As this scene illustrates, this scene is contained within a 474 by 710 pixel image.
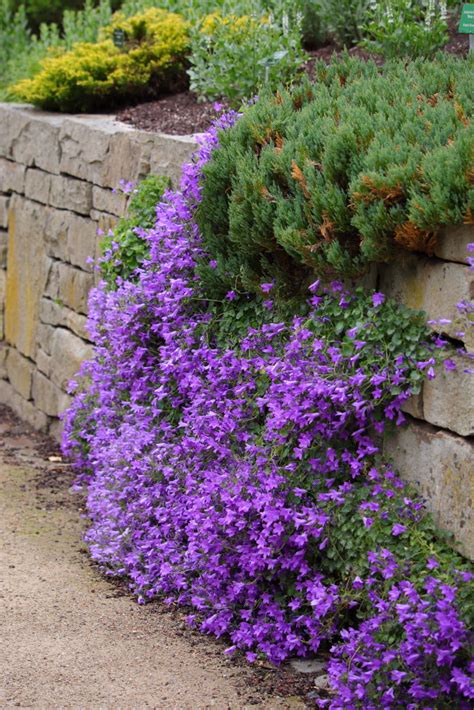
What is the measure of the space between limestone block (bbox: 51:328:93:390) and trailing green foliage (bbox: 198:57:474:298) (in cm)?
226

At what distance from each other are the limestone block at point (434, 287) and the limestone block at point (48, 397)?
11.6 ft

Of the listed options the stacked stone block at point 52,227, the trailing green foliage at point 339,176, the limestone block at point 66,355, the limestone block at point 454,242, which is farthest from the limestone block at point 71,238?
the limestone block at point 454,242

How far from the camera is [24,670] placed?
3482 mm

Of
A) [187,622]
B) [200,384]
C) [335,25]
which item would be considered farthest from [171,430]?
[335,25]

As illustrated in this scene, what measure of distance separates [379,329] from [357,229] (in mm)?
354

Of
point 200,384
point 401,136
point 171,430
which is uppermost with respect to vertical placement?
point 401,136

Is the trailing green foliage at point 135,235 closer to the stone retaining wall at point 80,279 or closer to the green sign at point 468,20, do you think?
the stone retaining wall at point 80,279

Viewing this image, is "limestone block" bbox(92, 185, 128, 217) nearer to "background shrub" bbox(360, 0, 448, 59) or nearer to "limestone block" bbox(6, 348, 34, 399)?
"background shrub" bbox(360, 0, 448, 59)

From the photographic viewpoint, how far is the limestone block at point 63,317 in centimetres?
638

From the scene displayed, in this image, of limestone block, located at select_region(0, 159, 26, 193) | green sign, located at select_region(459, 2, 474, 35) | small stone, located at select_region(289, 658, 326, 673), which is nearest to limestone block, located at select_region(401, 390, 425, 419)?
small stone, located at select_region(289, 658, 326, 673)

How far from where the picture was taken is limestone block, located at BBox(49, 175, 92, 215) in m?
6.27

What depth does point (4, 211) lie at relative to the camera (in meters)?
7.62

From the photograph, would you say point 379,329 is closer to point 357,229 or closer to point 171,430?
point 357,229

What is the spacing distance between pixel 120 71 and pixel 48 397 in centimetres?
217
